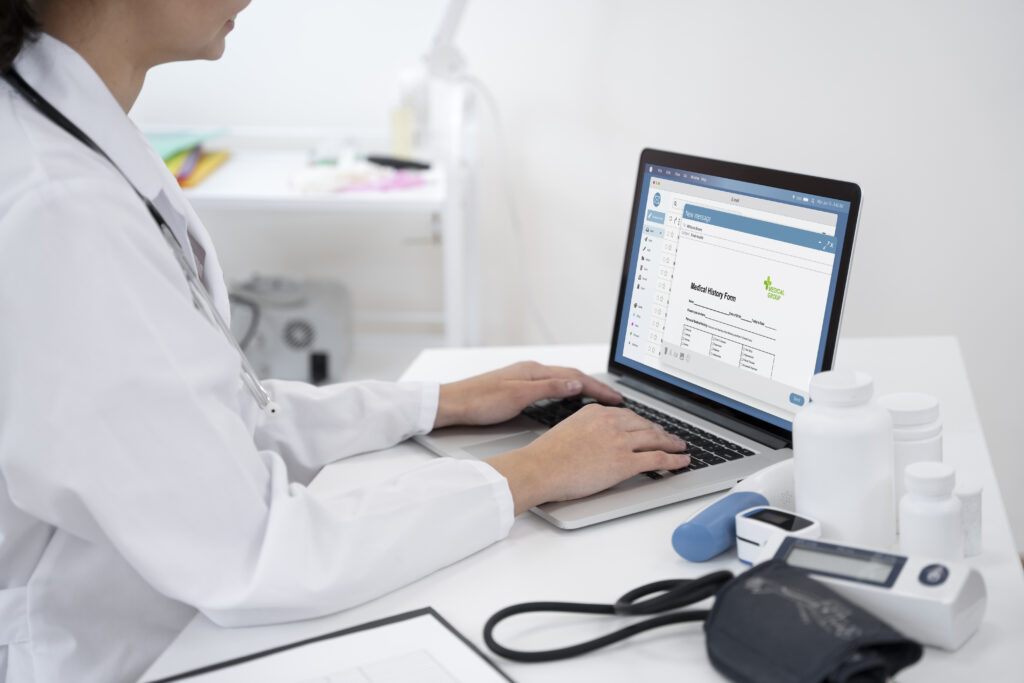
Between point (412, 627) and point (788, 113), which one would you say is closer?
point (412, 627)

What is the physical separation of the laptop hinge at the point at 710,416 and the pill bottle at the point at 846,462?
0.23 metres

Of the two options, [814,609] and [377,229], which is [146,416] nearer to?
[814,609]

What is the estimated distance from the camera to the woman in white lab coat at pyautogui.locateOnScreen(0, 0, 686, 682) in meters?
0.64

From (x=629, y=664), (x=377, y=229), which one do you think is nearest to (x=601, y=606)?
(x=629, y=664)

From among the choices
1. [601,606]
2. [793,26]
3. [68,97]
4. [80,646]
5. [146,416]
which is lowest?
[80,646]

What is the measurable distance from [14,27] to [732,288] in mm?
667

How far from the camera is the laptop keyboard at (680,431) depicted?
3.08ft

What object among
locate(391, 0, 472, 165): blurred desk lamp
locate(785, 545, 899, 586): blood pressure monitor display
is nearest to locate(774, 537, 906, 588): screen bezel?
locate(785, 545, 899, 586): blood pressure monitor display

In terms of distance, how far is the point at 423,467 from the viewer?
32.4 inches

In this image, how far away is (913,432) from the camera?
771 mm

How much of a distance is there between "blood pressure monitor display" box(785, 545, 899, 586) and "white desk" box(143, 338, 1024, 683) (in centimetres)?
6

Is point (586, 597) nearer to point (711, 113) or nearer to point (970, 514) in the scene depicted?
point (970, 514)

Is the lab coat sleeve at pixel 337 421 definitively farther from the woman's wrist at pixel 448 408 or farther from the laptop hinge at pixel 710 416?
the laptop hinge at pixel 710 416

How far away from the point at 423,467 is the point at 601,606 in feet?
0.68
